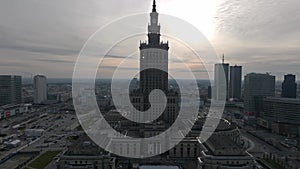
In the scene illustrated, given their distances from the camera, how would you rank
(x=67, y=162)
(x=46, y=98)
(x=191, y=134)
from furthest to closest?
(x=46, y=98) < (x=191, y=134) < (x=67, y=162)

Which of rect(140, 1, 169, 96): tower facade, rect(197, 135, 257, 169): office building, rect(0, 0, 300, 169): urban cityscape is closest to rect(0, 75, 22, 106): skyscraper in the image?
rect(0, 0, 300, 169): urban cityscape

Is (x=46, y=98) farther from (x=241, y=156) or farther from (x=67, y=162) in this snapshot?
(x=241, y=156)

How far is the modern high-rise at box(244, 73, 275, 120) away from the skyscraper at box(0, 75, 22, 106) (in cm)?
3243

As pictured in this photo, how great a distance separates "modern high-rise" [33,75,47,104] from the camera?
4988cm

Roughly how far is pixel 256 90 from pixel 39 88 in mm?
34096

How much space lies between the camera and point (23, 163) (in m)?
17.8

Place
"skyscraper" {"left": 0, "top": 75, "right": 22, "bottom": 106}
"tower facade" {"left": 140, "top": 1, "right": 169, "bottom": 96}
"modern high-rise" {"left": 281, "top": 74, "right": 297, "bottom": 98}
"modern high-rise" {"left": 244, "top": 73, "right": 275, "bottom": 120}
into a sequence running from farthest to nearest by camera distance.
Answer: "skyscraper" {"left": 0, "top": 75, "right": 22, "bottom": 106}, "modern high-rise" {"left": 281, "top": 74, "right": 297, "bottom": 98}, "modern high-rise" {"left": 244, "top": 73, "right": 275, "bottom": 120}, "tower facade" {"left": 140, "top": 1, "right": 169, "bottom": 96}

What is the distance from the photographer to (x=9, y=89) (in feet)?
146

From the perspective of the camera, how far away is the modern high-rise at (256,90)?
1447 inches

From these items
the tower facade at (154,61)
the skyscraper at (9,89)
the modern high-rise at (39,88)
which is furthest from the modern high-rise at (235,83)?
the skyscraper at (9,89)

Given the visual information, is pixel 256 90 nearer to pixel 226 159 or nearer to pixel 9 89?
pixel 226 159

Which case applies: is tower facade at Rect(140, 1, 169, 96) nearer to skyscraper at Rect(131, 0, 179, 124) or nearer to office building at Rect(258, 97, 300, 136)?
skyscraper at Rect(131, 0, 179, 124)

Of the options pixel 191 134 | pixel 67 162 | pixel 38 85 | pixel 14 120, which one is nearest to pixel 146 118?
pixel 191 134

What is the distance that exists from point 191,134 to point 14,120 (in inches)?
924
